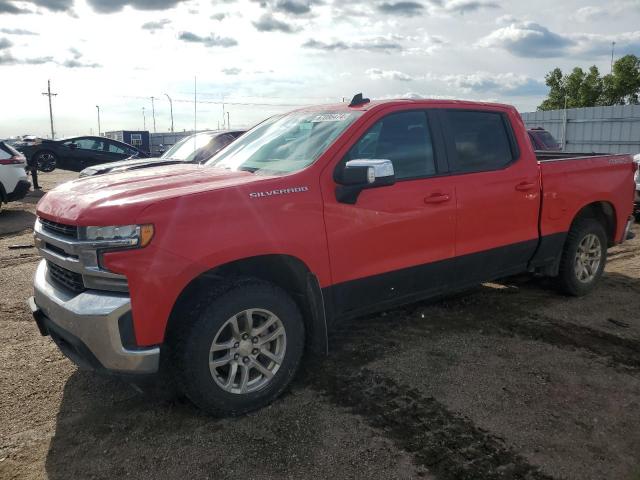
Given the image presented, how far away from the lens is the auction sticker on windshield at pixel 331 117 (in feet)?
13.1

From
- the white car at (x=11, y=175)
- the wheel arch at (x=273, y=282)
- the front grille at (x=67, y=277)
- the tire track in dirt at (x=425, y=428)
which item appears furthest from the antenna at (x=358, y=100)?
the white car at (x=11, y=175)

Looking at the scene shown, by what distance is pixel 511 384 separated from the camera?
3727 mm

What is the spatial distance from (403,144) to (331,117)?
1.89ft

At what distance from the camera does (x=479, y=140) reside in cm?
457

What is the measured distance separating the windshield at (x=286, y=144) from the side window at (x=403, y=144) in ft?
0.67

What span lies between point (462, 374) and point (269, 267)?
1.59 m

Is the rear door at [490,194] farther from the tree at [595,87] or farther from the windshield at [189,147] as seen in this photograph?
the tree at [595,87]

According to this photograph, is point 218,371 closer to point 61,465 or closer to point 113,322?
point 113,322

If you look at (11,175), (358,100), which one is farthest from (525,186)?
(11,175)

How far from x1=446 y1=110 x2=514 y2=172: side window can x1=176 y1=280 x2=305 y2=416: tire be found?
1.92 m

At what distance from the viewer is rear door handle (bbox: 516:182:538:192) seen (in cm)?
468

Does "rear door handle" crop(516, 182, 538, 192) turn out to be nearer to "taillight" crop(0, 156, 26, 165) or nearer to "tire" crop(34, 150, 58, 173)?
"taillight" crop(0, 156, 26, 165)

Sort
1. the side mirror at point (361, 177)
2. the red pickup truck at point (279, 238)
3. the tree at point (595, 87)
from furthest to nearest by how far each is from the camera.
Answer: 1. the tree at point (595, 87)
2. the side mirror at point (361, 177)
3. the red pickup truck at point (279, 238)

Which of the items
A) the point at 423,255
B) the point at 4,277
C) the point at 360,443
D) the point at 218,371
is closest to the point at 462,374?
the point at 423,255
